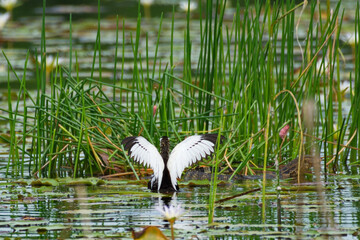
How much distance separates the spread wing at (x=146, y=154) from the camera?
3088mm

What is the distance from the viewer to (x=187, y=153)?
320cm

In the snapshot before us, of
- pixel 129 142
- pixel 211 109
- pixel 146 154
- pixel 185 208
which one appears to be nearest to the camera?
pixel 185 208

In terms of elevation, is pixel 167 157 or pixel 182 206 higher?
pixel 167 157

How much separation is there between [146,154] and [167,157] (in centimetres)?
11

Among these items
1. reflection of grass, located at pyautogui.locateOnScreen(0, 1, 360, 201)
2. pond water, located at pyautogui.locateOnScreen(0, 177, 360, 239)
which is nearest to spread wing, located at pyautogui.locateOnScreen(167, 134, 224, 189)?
pond water, located at pyautogui.locateOnScreen(0, 177, 360, 239)

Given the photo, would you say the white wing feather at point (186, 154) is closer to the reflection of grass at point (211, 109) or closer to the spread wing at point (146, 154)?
the spread wing at point (146, 154)

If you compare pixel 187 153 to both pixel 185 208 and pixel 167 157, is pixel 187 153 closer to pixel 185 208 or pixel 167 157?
pixel 167 157

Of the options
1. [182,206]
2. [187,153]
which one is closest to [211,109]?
[187,153]

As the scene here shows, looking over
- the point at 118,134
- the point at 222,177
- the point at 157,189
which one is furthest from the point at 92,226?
the point at 118,134

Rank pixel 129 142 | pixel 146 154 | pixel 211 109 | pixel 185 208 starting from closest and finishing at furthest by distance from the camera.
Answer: pixel 185 208, pixel 146 154, pixel 129 142, pixel 211 109

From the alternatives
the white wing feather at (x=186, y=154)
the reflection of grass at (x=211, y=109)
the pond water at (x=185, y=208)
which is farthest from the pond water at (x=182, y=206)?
the reflection of grass at (x=211, y=109)

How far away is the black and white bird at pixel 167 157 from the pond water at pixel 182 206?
0.24ft

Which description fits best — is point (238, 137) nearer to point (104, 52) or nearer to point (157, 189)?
point (157, 189)

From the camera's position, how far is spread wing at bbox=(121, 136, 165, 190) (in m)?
3.09
